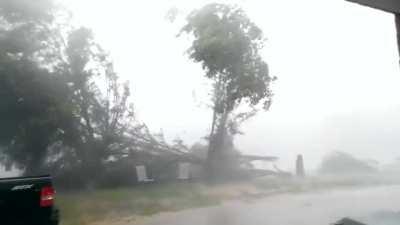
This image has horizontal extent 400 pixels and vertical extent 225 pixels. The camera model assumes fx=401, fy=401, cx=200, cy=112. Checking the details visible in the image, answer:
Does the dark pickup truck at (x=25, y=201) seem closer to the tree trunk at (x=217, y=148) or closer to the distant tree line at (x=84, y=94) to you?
the distant tree line at (x=84, y=94)

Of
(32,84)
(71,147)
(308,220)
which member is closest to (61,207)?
(71,147)

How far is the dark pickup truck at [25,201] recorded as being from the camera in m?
3.67

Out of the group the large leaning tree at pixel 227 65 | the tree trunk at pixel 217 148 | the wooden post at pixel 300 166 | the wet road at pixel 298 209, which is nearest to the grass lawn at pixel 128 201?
the wet road at pixel 298 209

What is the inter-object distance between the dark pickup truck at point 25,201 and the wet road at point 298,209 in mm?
2138

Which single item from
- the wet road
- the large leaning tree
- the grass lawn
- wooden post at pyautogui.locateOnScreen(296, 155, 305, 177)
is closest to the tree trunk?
the large leaning tree

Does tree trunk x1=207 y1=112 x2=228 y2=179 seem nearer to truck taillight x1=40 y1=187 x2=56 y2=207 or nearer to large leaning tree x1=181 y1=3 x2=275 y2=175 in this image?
large leaning tree x1=181 y1=3 x2=275 y2=175

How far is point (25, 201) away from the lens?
3.72 m

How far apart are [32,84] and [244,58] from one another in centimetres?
372

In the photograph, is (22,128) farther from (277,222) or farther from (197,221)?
(277,222)

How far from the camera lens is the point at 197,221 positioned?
5.84 m

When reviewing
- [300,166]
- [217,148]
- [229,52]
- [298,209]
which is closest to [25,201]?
[298,209]

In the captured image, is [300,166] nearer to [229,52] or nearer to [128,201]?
[229,52]

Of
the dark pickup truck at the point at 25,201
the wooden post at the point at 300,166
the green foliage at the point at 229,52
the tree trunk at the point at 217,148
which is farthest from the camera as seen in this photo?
the wooden post at the point at 300,166

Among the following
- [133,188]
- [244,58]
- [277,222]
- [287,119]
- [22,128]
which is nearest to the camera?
[277,222]
